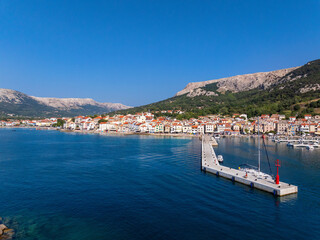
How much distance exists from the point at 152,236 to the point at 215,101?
136888mm

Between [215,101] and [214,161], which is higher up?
[215,101]

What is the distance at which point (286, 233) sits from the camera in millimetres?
11695

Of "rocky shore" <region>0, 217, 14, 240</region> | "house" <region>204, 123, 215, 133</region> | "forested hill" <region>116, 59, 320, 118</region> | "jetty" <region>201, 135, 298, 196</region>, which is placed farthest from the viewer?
"forested hill" <region>116, 59, 320, 118</region>

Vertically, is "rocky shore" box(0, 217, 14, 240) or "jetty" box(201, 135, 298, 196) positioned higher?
"jetty" box(201, 135, 298, 196)

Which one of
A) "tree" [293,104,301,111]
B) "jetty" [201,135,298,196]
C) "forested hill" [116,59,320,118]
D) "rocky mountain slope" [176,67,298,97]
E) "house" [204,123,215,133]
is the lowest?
"jetty" [201,135,298,196]

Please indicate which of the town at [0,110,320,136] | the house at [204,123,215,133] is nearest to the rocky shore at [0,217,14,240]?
the town at [0,110,320,136]

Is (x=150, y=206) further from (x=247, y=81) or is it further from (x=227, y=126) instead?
(x=247, y=81)

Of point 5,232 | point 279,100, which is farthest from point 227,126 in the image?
point 5,232

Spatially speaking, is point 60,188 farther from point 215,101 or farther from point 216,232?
point 215,101

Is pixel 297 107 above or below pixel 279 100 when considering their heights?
below

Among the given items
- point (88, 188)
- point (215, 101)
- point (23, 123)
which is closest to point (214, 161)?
point (88, 188)

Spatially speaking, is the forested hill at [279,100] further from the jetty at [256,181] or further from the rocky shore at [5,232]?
the rocky shore at [5,232]

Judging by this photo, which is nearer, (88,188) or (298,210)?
(298,210)

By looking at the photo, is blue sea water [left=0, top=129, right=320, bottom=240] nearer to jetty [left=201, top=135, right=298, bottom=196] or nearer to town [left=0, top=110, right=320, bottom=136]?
jetty [left=201, top=135, right=298, bottom=196]
